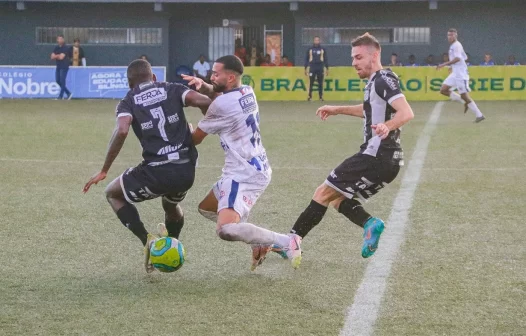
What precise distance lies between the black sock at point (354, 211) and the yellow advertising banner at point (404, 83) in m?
22.8

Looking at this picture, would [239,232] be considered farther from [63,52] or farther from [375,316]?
[63,52]

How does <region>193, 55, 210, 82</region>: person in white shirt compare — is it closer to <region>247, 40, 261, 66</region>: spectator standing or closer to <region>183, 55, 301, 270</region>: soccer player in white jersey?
<region>247, 40, 261, 66</region>: spectator standing

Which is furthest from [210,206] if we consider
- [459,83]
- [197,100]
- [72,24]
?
[72,24]

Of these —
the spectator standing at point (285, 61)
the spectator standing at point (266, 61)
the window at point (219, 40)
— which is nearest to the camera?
the spectator standing at point (285, 61)

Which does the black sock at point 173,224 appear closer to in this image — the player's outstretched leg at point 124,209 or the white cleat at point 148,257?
the player's outstretched leg at point 124,209

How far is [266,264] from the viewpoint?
737 cm

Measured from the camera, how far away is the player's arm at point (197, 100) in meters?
6.93

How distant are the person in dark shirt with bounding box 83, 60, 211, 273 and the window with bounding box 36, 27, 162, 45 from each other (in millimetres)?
31637

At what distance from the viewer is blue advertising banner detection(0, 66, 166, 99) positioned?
30.0m

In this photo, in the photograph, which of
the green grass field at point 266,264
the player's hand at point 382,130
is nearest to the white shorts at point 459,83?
the green grass field at point 266,264

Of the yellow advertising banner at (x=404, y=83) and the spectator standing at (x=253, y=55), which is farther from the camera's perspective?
the spectator standing at (x=253, y=55)

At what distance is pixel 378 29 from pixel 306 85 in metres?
7.86

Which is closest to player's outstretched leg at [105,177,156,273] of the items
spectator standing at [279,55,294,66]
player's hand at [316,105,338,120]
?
player's hand at [316,105,338,120]

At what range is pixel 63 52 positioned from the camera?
28.9 m
